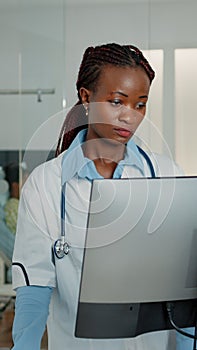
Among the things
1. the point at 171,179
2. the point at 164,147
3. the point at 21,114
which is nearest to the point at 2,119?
the point at 21,114

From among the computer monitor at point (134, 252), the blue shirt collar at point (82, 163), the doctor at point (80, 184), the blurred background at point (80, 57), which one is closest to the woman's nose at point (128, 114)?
the doctor at point (80, 184)

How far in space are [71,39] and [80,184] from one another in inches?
69.9

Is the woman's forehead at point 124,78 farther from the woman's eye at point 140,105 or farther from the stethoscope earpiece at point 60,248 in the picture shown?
the stethoscope earpiece at point 60,248

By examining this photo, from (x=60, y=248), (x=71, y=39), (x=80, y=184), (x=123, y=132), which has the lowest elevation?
(x=60, y=248)

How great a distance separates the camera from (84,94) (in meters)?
1.31

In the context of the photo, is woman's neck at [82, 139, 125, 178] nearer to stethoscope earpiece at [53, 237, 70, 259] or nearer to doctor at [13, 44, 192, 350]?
doctor at [13, 44, 192, 350]

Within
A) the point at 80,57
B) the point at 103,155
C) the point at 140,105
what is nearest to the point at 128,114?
the point at 140,105

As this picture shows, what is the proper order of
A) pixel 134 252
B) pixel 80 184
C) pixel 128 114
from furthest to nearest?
pixel 80 184 < pixel 128 114 < pixel 134 252

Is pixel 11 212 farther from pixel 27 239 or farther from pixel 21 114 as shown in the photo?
pixel 27 239

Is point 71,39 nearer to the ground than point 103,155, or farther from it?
farther from it

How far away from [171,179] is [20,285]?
0.37 m

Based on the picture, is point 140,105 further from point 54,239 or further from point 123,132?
point 54,239

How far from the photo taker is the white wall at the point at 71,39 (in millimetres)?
2936

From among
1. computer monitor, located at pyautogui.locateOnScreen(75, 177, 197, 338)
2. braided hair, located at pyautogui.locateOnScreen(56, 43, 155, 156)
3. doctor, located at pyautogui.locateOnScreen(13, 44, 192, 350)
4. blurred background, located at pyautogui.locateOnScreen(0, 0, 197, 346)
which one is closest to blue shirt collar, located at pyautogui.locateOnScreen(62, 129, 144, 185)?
doctor, located at pyautogui.locateOnScreen(13, 44, 192, 350)
